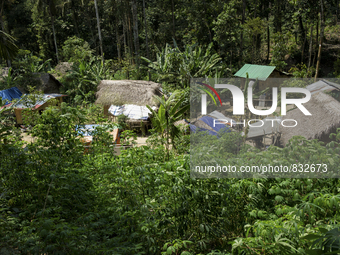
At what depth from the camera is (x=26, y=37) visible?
2977 centimetres

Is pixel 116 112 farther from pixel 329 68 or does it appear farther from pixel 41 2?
pixel 329 68

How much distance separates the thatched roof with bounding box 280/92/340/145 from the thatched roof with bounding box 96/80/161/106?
7.06 metres

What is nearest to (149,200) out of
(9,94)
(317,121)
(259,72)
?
(317,121)

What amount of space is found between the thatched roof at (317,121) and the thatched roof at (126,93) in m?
→ 7.06

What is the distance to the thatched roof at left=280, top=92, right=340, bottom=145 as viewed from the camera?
8727 millimetres

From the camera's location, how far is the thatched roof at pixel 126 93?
14.6 metres

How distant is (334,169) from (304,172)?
1.06 ft

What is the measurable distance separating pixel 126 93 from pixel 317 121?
9439mm

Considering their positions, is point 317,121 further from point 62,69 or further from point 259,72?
point 62,69

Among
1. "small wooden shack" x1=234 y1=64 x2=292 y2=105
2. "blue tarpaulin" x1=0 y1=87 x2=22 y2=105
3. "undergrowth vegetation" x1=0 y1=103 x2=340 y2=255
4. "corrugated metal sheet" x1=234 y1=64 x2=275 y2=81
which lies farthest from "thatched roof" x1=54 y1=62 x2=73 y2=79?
"undergrowth vegetation" x1=0 y1=103 x2=340 y2=255

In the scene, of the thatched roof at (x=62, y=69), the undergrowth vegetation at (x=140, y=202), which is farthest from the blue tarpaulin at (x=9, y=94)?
the undergrowth vegetation at (x=140, y=202)

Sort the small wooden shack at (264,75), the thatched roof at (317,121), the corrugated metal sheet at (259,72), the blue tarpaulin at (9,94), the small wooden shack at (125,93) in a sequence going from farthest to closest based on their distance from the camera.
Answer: the small wooden shack at (264,75), the corrugated metal sheet at (259,72), the small wooden shack at (125,93), the blue tarpaulin at (9,94), the thatched roof at (317,121)

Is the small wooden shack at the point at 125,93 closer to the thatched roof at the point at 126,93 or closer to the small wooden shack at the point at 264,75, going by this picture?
the thatched roof at the point at 126,93

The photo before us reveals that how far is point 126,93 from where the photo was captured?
1499 centimetres
